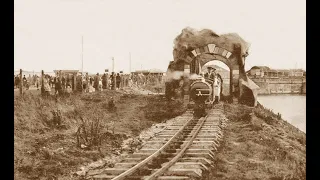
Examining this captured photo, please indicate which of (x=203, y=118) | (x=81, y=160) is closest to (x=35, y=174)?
(x=81, y=160)

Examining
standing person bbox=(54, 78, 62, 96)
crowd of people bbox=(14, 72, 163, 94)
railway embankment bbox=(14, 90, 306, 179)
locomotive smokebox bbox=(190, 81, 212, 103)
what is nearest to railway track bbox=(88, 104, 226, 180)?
railway embankment bbox=(14, 90, 306, 179)

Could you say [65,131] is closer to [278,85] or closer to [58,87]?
[58,87]

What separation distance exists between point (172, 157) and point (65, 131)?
3.36 metres

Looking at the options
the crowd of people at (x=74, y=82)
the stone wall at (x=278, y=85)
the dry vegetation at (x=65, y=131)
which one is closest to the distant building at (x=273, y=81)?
the stone wall at (x=278, y=85)

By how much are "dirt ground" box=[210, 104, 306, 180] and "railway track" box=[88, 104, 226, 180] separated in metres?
0.34

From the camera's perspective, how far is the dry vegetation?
8790 millimetres

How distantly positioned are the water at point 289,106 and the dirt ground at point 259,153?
6071mm

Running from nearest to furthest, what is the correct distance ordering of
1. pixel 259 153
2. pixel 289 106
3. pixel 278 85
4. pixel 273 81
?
pixel 259 153 < pixel 289 106 < pixel 278 85 < pixel 273 81

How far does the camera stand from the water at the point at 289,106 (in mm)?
20125

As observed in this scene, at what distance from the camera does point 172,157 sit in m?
9.59

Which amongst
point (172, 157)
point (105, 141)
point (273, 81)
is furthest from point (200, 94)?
point (273, 81)

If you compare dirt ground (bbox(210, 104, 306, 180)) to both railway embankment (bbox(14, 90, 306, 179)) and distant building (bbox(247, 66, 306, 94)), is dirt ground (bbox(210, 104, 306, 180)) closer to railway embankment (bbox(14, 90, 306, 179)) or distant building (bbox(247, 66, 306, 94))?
railway embankment (bbox(14, 90, 306, 179))

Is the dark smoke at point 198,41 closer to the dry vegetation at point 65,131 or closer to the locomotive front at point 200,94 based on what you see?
the locomotive front at point 200,94
